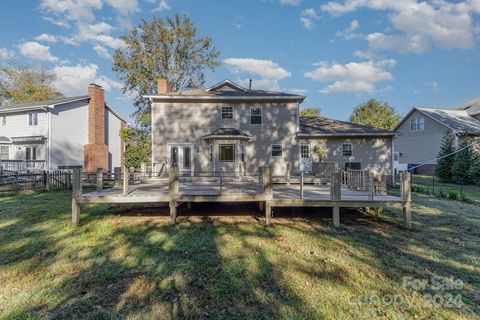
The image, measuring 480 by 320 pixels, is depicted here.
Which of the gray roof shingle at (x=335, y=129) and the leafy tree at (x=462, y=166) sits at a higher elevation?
the gray roof shingle at (x=335, y=129)

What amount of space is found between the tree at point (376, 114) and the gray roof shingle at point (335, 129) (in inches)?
1095

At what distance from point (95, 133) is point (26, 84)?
81.9ft

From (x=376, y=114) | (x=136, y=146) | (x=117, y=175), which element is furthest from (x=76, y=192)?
(x=376, y=114)

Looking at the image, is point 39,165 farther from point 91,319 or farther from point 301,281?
point 301,281

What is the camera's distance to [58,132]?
67.2 ft

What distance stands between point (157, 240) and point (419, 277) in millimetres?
5449

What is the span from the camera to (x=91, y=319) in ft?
10.8

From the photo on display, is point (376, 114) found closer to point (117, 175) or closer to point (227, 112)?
point (227, 112)

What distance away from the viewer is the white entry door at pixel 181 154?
52.0ft

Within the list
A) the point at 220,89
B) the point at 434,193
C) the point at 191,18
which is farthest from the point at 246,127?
the point at 191,18

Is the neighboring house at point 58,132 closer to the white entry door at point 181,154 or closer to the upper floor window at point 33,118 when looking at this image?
the upper floor window at point 33,118

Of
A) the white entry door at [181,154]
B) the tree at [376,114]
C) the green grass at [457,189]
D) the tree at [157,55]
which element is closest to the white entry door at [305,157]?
the green grass at [457,189]

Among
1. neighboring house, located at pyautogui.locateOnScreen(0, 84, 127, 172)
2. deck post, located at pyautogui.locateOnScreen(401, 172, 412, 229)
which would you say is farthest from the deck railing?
deck post, located at pyautogui.locateOnScreen(401, 172, 412, 229)

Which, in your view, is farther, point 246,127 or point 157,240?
point 246,127
